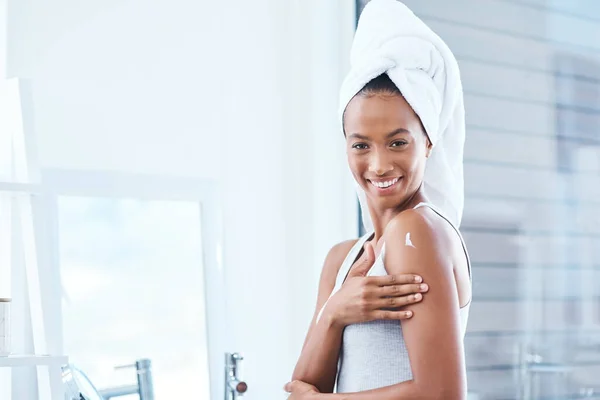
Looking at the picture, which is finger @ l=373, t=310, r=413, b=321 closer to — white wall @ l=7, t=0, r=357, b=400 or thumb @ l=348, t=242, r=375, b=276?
thumb @ l=348, t=242, r=375, b=276

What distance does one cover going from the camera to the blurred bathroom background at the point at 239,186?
2.05m

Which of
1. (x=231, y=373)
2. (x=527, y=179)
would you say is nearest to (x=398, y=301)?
(x=527, y=179)

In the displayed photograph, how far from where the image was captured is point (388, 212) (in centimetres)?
150

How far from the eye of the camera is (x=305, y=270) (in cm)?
268

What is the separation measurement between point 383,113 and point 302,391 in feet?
1.61

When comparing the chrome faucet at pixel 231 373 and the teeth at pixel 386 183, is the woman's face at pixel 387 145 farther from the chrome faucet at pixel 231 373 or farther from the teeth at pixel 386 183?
the chrome faucet at pixel 231 373

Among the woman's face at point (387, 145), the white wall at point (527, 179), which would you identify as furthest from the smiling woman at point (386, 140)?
the white wall at point (527, 179)

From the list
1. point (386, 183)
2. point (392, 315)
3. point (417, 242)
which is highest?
point (386, 183)

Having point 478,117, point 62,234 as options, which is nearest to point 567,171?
point 478,117

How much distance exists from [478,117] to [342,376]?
1071 millimetres

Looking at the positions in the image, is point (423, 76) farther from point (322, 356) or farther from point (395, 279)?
point (322, 356)

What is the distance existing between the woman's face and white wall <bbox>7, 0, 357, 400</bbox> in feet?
3.41

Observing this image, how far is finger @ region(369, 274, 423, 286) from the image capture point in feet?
4.23

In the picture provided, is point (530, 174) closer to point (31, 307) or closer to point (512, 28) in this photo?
point (512, 28)
